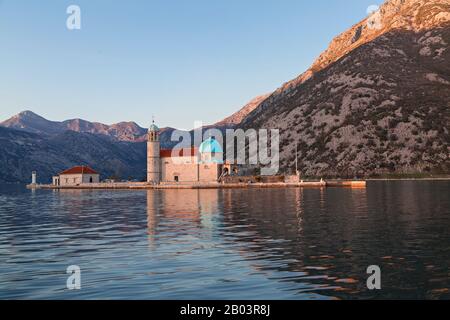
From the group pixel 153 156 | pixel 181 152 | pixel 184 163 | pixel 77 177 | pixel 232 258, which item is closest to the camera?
pixel 232 258

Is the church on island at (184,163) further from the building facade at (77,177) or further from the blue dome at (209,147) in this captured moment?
the building facade at (77,177)

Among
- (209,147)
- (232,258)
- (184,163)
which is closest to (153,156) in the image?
(184,163)

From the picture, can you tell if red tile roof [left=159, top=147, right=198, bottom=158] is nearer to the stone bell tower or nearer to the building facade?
the stone bell tower

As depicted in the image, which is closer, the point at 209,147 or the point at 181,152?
the point at 209,147

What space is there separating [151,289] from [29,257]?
1206cm

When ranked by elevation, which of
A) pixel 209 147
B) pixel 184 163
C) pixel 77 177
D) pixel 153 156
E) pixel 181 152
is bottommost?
pixel 77 177

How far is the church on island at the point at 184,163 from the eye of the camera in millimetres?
165250

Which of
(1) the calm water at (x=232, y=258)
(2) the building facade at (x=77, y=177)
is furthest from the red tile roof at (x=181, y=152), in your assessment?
(1) the calm water at (x=232, y=258)

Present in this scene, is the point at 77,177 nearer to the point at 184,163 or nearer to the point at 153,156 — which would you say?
the point at 153,156

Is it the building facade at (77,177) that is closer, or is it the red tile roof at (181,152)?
the red tile roof at (181,152)

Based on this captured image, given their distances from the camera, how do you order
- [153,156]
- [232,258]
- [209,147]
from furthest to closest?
[153,156]
[209,147]
[232,258]

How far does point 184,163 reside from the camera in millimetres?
168375

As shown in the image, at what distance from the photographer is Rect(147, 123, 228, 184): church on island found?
16525cm

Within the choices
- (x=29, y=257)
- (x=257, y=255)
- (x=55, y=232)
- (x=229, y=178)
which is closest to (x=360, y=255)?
(x=257, y=255)
